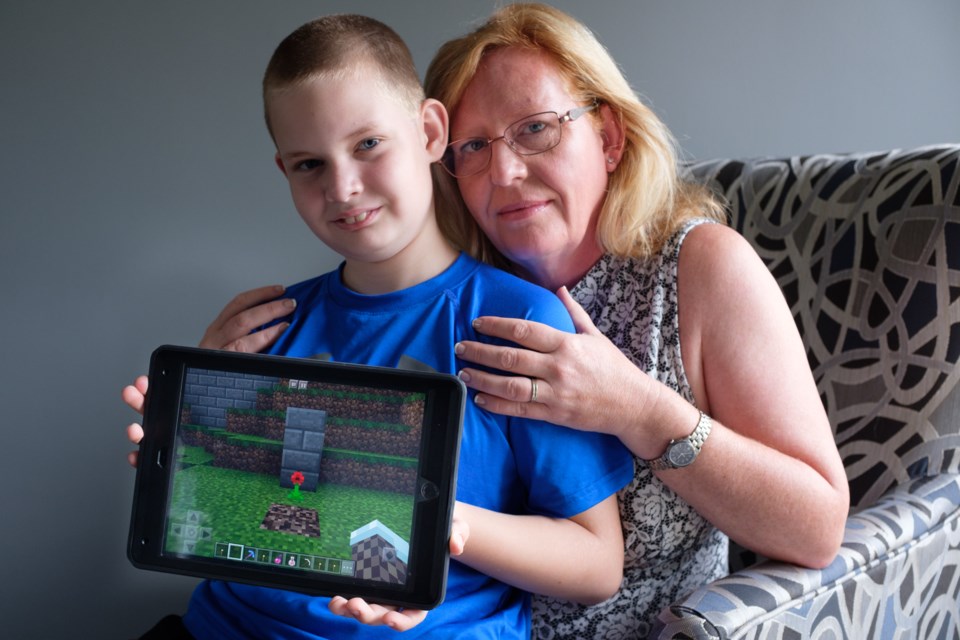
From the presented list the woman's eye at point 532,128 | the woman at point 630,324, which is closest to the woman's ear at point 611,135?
the woman at point 630,324

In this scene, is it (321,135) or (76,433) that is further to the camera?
(76,433)

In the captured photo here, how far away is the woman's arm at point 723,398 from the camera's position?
1.00 m

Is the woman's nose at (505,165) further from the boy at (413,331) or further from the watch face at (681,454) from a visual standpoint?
the watch face at (681,454)

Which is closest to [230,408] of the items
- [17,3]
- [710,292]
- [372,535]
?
[372,535]

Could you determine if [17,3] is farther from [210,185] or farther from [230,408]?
[230,408]

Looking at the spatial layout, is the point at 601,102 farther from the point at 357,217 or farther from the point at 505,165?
the point at 357,217

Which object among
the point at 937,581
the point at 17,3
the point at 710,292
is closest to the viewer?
the point at 710,292

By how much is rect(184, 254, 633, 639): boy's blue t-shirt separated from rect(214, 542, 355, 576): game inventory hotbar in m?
0.19

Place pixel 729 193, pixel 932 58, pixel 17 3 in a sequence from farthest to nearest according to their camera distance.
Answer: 1. pixel 17 3
2. pixel 932 58
3. pixel 729 193

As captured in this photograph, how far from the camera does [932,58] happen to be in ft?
6.04

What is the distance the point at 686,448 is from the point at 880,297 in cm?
51

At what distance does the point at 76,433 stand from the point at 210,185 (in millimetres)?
724

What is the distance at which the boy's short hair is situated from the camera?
104 cm

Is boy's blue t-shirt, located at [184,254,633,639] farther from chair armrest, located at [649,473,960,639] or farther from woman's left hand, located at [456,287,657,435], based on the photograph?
chair armrest, located at [649,473,960,639]
